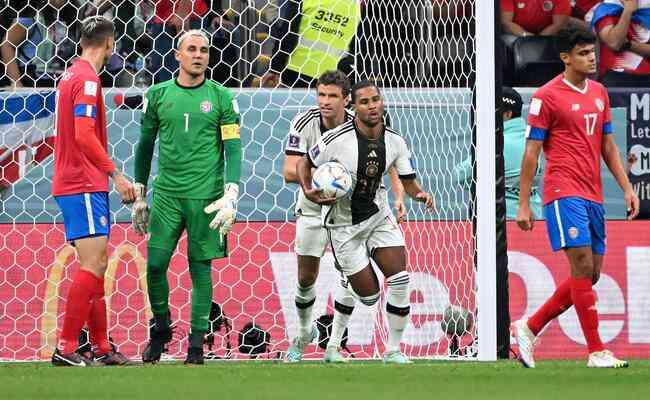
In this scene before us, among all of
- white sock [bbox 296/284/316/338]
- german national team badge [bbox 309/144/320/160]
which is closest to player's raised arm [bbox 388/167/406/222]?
german national team badge [bbox 309/144/320/160]

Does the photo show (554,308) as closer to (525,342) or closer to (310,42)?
(525,342)

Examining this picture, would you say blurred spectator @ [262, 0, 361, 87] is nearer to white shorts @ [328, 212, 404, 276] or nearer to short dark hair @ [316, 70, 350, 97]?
short dark hair @ [316, 70, 350, 97]

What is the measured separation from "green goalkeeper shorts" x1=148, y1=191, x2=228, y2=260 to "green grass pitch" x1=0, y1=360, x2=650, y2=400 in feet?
3.22

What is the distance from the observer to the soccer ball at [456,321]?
10203 millimetres

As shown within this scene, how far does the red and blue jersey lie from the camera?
805 cm

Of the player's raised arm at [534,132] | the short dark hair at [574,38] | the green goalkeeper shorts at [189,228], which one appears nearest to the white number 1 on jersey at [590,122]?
the player's raised arm at [534,132]

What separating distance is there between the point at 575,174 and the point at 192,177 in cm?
222

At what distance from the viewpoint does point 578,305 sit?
822 cm

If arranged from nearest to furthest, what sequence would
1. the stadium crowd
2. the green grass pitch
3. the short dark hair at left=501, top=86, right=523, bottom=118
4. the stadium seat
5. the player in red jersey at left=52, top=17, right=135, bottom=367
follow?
the green grass pitch
the player in red jersey at left=52, top=17, right=135, bottom=367
the stadium crowd
the short dark hair at left=501, top=86, right=523, bottom=118
the stadium seat

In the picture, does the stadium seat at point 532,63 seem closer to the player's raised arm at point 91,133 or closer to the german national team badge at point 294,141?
the german national team badge at point 294,141

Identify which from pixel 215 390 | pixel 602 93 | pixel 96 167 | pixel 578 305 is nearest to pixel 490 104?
pixel 602 93

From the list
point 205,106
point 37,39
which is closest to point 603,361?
point 205,106

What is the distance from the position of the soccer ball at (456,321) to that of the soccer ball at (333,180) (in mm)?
2112

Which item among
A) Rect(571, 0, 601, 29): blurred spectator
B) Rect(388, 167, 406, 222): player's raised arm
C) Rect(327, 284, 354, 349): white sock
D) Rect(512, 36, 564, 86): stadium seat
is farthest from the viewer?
Rect(571, 0, 601, 29): blurred spectator
